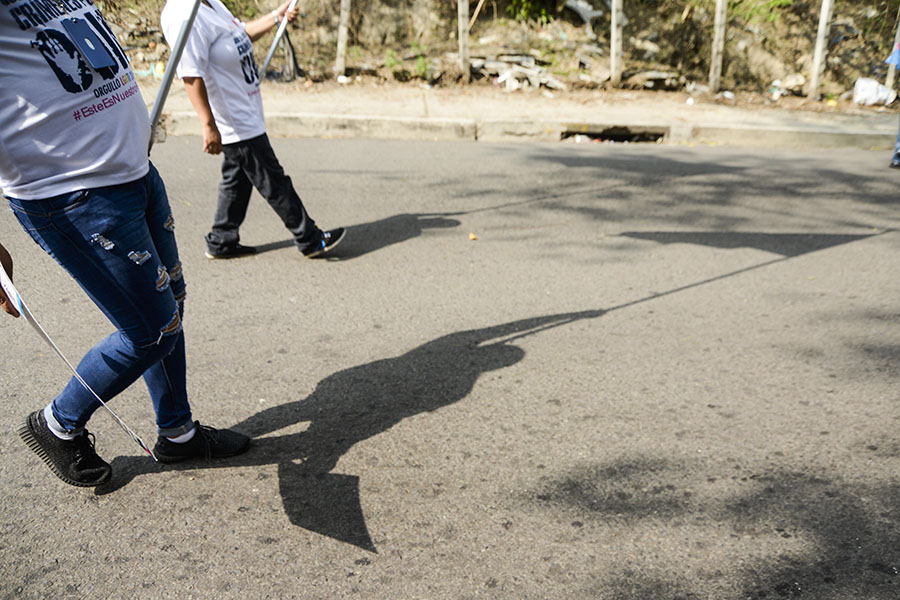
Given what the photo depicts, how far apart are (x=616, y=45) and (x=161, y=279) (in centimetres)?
1021

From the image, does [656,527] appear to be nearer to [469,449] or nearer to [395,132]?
[469,449]

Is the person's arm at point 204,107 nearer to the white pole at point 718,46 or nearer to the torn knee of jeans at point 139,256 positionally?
the torn knee of jeans at point 139,256

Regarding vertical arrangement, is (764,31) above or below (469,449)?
above

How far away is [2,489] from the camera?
115 inches

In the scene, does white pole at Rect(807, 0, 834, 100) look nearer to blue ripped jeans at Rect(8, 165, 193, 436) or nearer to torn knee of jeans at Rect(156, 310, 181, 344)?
blue ripped jeans at Rect(8, 165, 193, 436)

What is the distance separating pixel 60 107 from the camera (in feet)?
7.63

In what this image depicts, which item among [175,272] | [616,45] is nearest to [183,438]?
[175,272]

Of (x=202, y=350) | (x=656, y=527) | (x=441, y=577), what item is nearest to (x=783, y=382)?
(x=656, y=527)

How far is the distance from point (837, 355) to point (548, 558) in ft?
7.52

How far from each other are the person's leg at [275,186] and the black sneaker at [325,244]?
0.03 meters

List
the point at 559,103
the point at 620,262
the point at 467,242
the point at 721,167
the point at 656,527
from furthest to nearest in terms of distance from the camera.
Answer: the point at 559,103, the point at 721,167, the point at 467,242, the point at 620,262, the point at 656,527

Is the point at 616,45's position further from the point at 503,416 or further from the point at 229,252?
the point at 503,416

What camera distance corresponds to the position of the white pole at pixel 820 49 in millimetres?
11031

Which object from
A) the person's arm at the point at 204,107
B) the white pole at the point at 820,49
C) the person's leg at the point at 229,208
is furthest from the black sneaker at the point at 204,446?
the white pole at the point at 820,49
